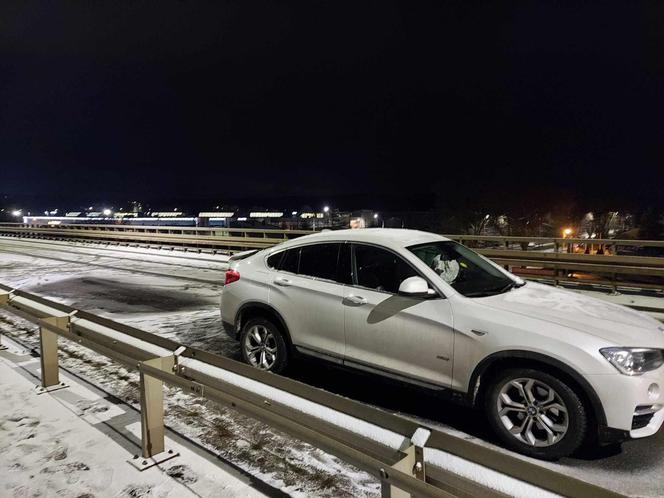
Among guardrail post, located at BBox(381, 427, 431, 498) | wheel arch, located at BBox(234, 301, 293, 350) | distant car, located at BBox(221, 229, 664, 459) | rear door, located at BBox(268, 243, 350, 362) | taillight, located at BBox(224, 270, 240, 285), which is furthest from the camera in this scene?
taillight, located at BBox(224, 270, 240, 285)

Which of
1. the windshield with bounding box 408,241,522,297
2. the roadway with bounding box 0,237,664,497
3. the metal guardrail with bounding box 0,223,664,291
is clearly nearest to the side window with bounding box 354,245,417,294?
the windshield with bounding box 408,241,522,297

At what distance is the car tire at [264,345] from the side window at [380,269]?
1.17 m

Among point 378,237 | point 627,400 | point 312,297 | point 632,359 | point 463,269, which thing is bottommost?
point 627,400

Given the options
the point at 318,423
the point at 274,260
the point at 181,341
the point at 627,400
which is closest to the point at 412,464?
the point at 318,423

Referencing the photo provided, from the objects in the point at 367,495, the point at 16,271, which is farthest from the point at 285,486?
the point at 16,271

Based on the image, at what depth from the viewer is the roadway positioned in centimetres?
348

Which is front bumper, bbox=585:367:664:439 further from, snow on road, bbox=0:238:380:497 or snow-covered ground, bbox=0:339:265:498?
snow-covered ground, bbox=0:339:265:498

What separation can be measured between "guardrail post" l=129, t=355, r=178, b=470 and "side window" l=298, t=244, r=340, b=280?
1.80m

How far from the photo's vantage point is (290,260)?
5305 mm

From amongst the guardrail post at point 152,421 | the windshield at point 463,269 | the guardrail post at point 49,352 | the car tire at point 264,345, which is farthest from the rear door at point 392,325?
the guardrail post at point 49,352

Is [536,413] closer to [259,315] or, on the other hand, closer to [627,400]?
[627,400]

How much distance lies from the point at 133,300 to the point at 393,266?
7.68 meters

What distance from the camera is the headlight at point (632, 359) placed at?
3.31 metres

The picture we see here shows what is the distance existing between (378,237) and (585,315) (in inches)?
76.6
